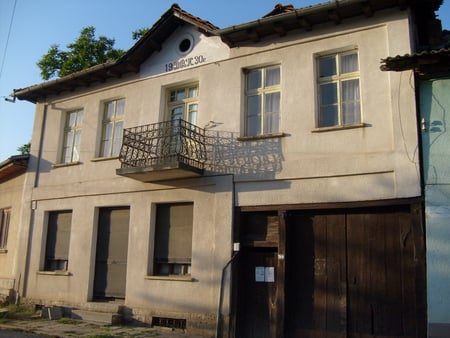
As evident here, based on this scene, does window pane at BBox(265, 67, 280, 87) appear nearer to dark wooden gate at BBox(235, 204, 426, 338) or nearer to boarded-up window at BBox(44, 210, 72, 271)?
dark wooden gate at BBox(235, 204, 426, 338)

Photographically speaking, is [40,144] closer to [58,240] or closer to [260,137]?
[58,240]

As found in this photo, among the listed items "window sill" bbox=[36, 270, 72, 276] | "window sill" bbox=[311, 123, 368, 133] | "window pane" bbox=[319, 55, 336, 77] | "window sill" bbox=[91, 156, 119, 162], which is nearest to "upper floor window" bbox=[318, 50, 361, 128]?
"window pane" bbox=[319, 55, 336, 77]

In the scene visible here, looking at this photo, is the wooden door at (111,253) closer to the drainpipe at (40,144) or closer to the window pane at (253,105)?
the drainpipe at (40,144)

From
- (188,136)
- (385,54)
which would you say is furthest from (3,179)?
(385,54)

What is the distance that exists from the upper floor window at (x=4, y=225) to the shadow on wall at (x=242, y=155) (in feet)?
28.4

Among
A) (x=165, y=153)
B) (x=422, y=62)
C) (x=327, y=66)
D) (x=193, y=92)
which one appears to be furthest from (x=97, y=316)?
(x=422, y=62)

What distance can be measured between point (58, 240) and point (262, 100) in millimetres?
7679

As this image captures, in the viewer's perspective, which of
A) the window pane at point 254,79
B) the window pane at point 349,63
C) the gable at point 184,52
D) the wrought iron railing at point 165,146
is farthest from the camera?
the gable at point 184,52

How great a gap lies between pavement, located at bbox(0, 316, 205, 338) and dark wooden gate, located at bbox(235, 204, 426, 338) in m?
2.03

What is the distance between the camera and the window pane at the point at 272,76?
11234 mm

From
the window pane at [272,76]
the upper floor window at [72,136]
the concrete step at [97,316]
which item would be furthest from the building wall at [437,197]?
the upper floor window at [72,136]

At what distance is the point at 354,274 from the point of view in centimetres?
952

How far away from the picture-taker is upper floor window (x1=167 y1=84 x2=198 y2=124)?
12500 millimetres

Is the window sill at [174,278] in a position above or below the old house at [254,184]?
below
